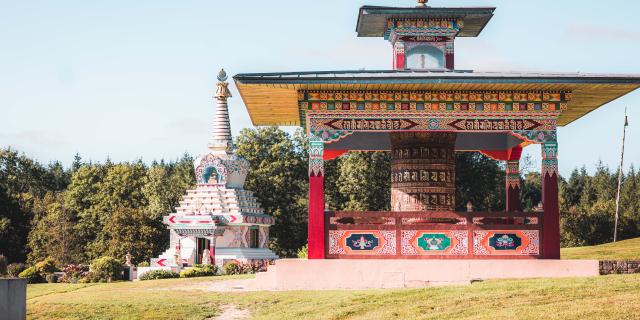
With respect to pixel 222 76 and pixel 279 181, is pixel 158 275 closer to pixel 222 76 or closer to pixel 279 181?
pixel 222 76

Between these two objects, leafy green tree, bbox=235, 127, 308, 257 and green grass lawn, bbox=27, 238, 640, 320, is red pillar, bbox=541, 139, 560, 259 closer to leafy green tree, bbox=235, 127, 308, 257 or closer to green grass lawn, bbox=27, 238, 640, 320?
green grass lawn, bbox=27, 238, 640, 320

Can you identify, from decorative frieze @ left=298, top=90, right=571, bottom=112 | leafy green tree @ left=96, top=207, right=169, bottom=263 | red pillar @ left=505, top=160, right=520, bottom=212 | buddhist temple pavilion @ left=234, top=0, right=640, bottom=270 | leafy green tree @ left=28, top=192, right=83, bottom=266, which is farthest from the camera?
leafy green tree @ left=28, top=192, right=83, bottom=266

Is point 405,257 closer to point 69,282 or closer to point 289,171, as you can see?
point 69,282

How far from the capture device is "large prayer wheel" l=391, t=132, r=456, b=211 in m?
26.7

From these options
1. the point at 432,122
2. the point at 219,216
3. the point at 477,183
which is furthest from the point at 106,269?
the point at 477,183

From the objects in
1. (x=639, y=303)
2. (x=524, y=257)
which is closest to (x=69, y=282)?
(x=524, y=257)

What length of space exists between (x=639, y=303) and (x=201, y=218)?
3858 centimetres

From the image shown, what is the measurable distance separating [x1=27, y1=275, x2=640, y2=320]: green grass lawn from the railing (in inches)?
93.0

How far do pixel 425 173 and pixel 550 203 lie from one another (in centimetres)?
383

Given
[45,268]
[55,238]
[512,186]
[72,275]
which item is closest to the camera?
[512,186]

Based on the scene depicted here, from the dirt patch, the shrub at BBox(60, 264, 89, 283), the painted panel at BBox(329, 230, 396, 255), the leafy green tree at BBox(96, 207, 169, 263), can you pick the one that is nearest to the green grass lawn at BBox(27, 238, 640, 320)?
the dirt patch

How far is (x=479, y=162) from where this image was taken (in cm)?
6762

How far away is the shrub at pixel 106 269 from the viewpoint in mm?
40938

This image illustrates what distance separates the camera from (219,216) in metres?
53.2
